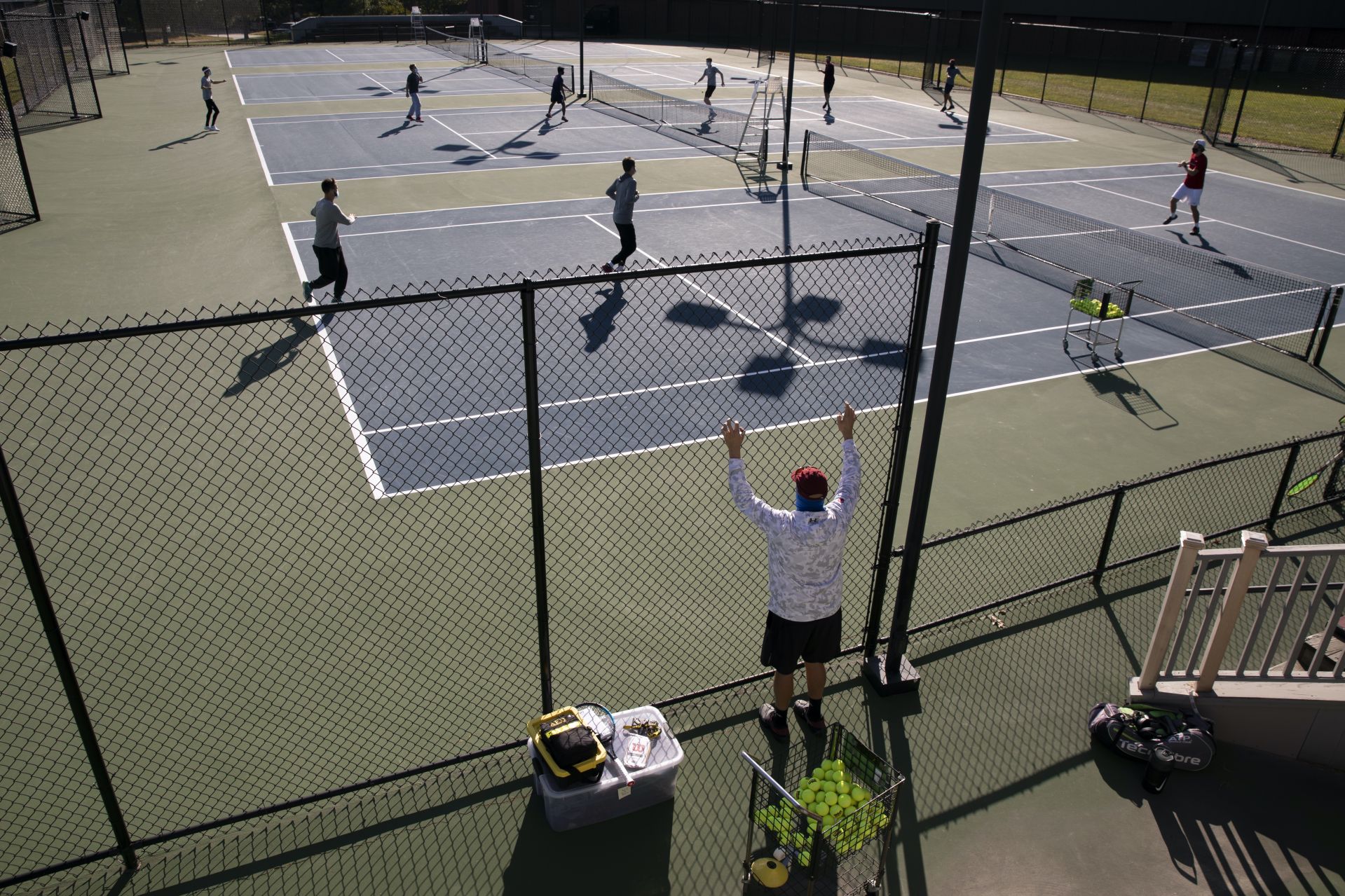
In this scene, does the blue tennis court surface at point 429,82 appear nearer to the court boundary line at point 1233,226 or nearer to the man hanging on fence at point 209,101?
the man hanging on fence at point 209,101

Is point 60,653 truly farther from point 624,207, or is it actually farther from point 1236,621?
point 624,207

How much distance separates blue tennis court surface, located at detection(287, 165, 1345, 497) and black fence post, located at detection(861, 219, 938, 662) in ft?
12.7

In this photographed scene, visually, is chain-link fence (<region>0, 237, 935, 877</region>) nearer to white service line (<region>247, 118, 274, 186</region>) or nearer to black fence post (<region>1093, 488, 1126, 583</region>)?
black fence post (<region>1093, 488, 1126, 583</region>)

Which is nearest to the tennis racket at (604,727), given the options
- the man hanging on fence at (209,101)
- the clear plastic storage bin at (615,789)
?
the clear plastic storage bin at (615,789)

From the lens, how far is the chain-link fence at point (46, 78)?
2731cm

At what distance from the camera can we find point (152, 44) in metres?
52.8

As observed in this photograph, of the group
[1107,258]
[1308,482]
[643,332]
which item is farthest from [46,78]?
[1308,482]

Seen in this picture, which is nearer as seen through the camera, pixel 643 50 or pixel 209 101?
pixel 209 101

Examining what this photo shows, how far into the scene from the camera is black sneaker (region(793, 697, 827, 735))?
20.4 feet

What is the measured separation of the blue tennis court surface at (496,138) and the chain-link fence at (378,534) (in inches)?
458

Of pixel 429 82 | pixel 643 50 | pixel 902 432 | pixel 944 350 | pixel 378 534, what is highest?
pixel 944 350

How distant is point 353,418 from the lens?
1064cm

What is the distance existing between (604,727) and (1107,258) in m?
15.9

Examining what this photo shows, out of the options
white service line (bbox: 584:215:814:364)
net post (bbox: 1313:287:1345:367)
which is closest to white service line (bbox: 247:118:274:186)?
white service line (bbox: 584:215:814:364)
